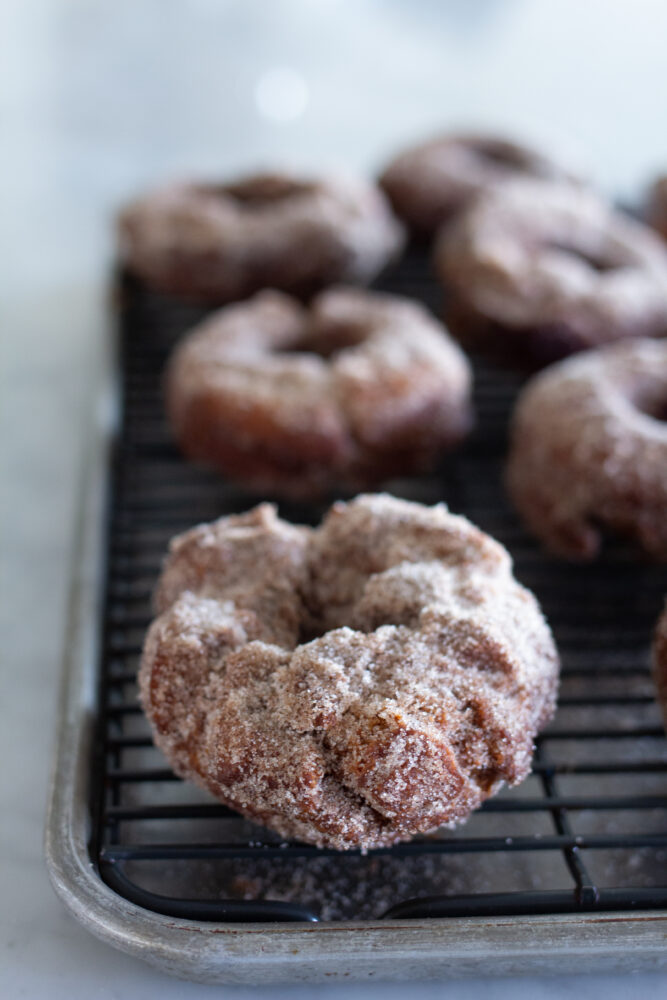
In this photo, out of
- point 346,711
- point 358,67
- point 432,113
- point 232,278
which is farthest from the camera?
point 358,67

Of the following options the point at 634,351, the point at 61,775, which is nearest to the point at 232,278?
the point at 634,351

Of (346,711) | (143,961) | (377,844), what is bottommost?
(143,961)

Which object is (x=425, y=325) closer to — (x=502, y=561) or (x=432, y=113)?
A: (x=502, y=561)

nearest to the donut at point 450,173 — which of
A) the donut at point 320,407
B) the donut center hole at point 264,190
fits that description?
the donut center hole at point 264,190

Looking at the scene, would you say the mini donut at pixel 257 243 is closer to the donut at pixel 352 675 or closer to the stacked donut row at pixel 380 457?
the stacked donut row at pixel 380 457

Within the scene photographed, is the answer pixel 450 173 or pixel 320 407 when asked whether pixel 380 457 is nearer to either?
pixel 320 407

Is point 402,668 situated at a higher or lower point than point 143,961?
higher

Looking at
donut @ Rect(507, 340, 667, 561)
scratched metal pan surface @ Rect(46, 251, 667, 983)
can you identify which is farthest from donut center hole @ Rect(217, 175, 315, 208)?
donut @ Rect(507, 340, 667, 561)

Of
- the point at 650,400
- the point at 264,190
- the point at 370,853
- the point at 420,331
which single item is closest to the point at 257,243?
the point at 264,190
